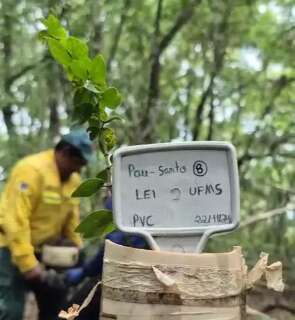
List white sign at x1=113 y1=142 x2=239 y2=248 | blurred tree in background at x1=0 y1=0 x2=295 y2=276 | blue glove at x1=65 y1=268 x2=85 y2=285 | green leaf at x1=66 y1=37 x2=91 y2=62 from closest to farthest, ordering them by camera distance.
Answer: white sign at x1=113 y1=142 x2=239 y2=248
green leaf at x1=66 y1=37 x2=91 y2=62
blue glove at x1=65 y1=268 x2=85 y2=285
blurred tree in background at x1=0 y1=0 x2=295 y2=276

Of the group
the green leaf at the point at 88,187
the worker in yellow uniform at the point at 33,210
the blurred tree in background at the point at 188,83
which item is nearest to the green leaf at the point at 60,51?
the green leaf at the point at 88,187

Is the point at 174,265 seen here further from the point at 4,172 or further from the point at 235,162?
the point at 4,172

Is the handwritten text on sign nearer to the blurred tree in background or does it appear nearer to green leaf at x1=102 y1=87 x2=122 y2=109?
green leaf at x1=102 y1=87 x2=122 y2=109

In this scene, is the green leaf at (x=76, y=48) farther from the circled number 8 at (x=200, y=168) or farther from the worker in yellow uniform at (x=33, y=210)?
the worker in yellow uniform at (x=33, y=210)

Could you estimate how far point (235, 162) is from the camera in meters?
1.51

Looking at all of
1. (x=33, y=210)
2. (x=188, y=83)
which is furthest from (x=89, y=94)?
(x=188, y=83)

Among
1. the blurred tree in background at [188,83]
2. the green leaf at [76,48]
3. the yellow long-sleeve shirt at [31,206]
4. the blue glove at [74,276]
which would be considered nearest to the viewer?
the green leaf at [76,48]

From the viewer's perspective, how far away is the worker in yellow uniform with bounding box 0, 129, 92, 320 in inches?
174

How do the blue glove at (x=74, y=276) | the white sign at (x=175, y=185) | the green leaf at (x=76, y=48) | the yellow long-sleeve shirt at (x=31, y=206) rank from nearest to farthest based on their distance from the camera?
the white sign at (x=175, y=185) < the green leaf at (x=76, y=48) < the yellow long-sleeve shirt at (x=31, y=206) < the blue glove at (x=74, y=276)

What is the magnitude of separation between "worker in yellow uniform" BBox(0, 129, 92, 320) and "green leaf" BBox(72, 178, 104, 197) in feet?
8.89

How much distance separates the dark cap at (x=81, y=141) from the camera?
4.43 meters

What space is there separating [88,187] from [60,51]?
0.83 feet

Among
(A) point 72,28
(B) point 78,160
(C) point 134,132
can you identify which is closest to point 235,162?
(B) point 78,160

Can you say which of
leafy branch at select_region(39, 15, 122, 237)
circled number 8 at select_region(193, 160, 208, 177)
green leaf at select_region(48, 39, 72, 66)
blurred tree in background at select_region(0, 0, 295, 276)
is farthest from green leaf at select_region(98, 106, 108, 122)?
blurred tree in background at select_region(0, 0, 295, 276)
